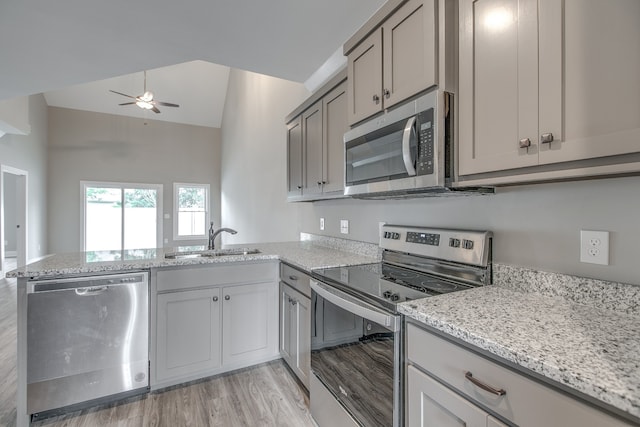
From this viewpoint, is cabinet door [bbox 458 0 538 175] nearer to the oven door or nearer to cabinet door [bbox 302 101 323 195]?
the oven door

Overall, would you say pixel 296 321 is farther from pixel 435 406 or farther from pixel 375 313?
pixel 435 406

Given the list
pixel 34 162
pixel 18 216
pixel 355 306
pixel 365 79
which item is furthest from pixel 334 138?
pixel 34 162

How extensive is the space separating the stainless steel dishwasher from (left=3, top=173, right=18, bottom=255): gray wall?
30.1ft

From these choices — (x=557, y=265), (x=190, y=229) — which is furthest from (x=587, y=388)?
(x=190, y=229)

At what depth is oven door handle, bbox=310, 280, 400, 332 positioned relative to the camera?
1141 mm

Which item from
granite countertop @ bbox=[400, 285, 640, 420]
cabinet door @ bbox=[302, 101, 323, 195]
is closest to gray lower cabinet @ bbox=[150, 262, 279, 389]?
cabinet door @ bbox=[302, 101, 323, 195]

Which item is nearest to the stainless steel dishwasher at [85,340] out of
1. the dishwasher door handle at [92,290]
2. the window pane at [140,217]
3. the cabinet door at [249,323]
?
the dishwasher door handle at [92,290]

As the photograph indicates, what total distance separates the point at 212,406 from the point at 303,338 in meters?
0.73

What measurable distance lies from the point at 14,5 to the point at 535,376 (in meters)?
3.34

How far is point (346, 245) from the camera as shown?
2562 millimetres

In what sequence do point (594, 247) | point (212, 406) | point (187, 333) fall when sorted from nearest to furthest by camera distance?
point (594, 247) → point (212, 406) → point (187, 333)

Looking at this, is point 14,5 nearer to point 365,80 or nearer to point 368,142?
point 365,80

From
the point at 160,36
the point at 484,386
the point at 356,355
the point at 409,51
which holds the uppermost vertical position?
the point at 160,36

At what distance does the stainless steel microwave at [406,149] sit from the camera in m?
1.26
